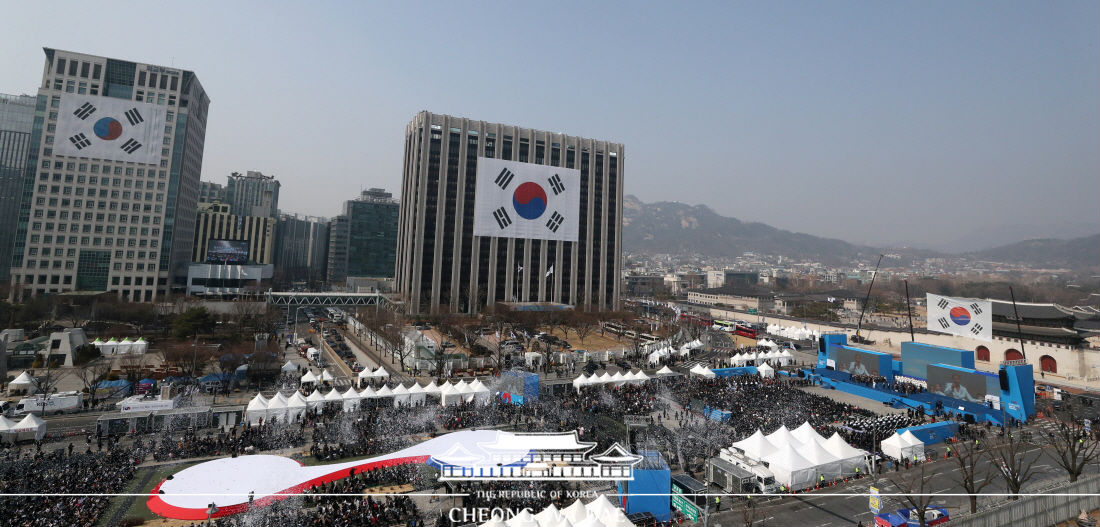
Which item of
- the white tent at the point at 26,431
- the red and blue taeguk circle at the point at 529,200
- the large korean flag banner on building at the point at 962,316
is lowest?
the white tent at the point at 26,431

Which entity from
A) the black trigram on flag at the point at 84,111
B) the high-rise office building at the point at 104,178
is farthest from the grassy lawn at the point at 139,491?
the black trigram on flag at the point at 84,111

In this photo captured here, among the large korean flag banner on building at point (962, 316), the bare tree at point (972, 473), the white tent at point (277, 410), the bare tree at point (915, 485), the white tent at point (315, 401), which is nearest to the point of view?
the bare tree at point (972, 473)

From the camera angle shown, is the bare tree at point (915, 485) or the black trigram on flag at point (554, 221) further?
the black trigram on flag at point (554, 221)

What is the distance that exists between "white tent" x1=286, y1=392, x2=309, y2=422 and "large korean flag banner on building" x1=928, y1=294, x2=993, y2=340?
151ft

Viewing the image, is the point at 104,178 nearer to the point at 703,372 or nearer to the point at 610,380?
the point at 610,380

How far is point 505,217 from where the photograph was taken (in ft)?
258

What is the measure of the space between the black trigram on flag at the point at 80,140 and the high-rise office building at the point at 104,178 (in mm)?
101

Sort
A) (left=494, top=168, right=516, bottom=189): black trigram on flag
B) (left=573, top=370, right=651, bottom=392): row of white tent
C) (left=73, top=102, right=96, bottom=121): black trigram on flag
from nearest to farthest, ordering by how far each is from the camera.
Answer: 1. (left=573, top=370, right=651, bottom=392): row of white tent
2. (left=73, top=102, right=96, bottom=121): black trigram on flag
3. (left=494, top=168, right=516, bottom=189): black trigram on flag

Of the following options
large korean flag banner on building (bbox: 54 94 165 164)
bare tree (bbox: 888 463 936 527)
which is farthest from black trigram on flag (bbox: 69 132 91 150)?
bare tree (bbox: 888 463 936 527)

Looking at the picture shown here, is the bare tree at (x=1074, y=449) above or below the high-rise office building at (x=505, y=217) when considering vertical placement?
below

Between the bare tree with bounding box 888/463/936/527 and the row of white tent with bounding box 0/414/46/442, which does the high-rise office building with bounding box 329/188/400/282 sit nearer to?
the row of white tent with bounding box 0/414/46/442

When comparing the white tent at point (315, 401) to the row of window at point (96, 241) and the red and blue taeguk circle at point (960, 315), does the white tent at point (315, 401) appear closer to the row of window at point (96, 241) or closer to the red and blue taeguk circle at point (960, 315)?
the red and blue taeguk circle at point (960, 315)

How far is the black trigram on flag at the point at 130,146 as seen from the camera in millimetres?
68500

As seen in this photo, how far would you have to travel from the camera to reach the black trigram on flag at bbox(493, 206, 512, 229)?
78.0m
